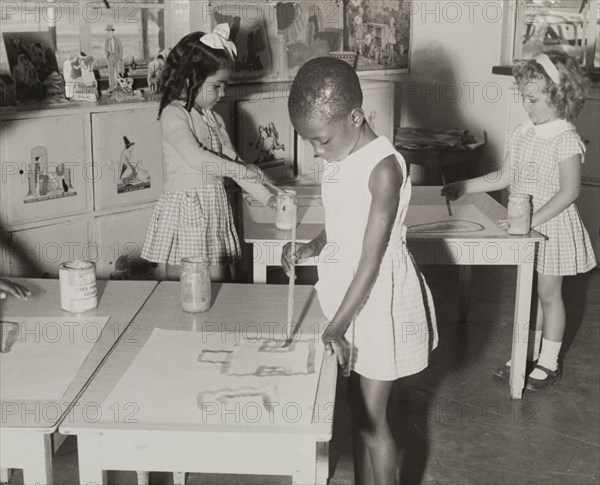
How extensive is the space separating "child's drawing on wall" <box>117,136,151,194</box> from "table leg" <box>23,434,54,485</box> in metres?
2.55

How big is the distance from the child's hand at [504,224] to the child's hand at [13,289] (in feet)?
5.54

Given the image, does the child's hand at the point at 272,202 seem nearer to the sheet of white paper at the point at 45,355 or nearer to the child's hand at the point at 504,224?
the child's hand at the point at 504,224

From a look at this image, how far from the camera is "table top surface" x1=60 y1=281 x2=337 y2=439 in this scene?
1715mm

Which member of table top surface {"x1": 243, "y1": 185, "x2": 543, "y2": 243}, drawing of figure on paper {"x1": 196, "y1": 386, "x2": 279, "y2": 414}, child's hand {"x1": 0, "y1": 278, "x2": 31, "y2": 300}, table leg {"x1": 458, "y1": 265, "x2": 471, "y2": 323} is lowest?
table leg {"x1": 458, "y1": 265, "x2": 471, "y2": 323}

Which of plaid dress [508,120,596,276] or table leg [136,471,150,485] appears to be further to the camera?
plaid dress [508,120,596,276]

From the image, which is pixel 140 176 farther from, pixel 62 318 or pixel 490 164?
pixel 490 164

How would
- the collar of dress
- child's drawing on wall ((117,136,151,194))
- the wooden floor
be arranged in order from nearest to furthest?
the wooden floor
the collar of dress
child's drawing on wall ((117,136,151,194))

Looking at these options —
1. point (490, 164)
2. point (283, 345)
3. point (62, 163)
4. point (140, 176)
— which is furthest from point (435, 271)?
point (283, 345)

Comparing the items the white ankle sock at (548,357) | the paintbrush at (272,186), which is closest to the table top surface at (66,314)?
the paintbrush at (272,186)

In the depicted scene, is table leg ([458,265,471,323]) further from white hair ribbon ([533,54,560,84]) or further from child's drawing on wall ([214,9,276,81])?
child's drawing on wall ([214,9,276,81])

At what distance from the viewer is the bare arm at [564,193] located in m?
3.30

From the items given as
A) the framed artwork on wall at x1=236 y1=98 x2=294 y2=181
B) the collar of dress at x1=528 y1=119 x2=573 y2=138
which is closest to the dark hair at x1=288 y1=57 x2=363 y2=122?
the collar of dress at x1=528 y1=119 x2=573 y2=138

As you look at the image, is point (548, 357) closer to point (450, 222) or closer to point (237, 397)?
point (450, 222)

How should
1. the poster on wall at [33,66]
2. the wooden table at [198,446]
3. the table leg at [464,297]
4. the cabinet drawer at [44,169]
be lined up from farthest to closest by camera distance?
the table leg at [464,297], the poster on wall at [33,66], the cabinet drawer at [44,169], the wooden table at [198,446]
